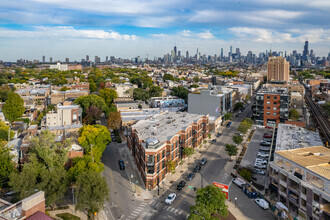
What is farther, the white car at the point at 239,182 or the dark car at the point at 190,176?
the dark car at the point at 190,176

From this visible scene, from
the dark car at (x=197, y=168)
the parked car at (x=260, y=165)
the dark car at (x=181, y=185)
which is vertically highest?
the parked car at (x=260, y=165)

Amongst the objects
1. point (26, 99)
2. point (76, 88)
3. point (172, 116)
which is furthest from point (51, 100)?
point (172, 116)

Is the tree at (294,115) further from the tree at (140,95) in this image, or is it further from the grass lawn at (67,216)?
the grass lawn at (67,216)

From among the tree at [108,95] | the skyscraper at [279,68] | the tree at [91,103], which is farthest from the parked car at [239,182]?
the skyscraper at [279,68]

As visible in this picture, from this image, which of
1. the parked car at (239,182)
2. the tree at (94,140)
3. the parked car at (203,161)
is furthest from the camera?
the parked car at (203,161)

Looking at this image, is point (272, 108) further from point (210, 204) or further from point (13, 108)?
point (13, 108)

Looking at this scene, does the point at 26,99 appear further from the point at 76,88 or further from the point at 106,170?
the point at 106,170

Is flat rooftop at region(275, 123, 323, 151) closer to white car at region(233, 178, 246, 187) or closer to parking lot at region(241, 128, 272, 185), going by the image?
parking lot at region(241, 128, 272, 185)
